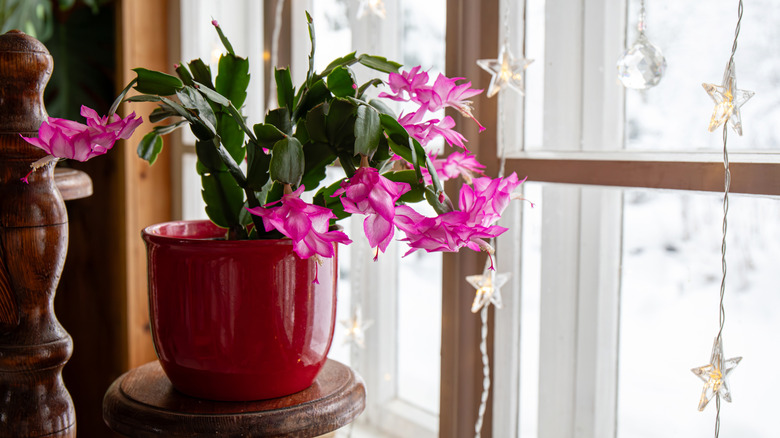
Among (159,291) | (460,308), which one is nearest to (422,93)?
(159,291)

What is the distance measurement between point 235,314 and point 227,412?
10 cm

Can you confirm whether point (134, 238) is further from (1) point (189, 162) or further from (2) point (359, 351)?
(2) point (359, 351)

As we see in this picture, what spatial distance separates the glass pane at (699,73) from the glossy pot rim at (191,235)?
47 centimetres

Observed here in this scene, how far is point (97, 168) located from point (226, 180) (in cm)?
131

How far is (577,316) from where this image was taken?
85cm

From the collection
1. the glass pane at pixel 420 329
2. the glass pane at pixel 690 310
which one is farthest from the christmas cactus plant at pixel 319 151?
the glass pane at pixel 420 329

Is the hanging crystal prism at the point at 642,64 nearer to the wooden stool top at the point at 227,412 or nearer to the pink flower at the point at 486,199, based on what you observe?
the pink flower at the point at 486,199

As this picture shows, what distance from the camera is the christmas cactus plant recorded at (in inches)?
20.1

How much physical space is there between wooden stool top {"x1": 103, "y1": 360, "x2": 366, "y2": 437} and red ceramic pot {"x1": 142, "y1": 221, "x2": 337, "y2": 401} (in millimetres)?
20

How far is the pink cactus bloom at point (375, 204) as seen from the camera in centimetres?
50

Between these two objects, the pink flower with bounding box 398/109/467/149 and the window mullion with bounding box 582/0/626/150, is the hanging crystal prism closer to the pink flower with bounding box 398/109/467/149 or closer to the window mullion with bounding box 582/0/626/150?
the window mullion with bounding box 582/0/626/150

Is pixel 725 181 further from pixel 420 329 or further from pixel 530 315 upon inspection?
pixel 420 329

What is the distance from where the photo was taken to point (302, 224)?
20.1 inches

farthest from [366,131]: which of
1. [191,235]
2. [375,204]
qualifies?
[191,235]
